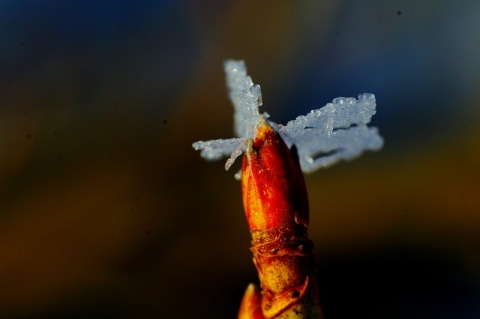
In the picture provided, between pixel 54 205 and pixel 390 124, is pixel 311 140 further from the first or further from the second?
pixel 54 205

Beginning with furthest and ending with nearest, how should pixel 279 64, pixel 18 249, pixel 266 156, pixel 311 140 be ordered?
pixel 279 64 < pixel 18 249 < pixel 311 140 < pixel 266 156

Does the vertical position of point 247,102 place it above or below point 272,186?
above

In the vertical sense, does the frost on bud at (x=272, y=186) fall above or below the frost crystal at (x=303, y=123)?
below

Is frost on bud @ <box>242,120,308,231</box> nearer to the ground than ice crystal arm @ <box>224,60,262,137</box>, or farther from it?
nearer to the ground

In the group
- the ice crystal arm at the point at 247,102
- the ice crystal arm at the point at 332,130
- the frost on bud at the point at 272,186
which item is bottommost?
the frost on bud at the point at 272,186

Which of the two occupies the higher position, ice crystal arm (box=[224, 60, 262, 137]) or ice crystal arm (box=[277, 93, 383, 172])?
ice crystal arm (box=[224, 60, 262, 137])

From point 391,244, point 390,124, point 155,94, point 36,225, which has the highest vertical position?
point 155,94

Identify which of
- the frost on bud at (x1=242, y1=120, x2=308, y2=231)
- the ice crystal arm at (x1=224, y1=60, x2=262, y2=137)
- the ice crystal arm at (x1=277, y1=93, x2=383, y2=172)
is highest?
the ice crystal arm at (x1=224, y1=60, x2=262, y2=137)

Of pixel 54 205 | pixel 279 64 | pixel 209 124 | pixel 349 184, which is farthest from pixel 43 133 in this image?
pixel 349 184
